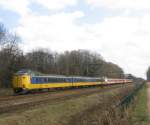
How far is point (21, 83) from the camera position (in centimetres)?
4675

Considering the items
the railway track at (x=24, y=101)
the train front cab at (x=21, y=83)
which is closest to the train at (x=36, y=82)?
the train front cab at (x=21, y=83)

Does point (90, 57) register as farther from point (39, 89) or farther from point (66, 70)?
point (39, 89)

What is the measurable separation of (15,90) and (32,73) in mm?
3296

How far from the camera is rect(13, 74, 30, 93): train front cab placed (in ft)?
153

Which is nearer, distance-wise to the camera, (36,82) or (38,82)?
(36,82)

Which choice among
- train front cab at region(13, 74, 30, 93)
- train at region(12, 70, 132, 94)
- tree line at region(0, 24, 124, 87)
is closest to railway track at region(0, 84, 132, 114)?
A: train front cab at region(13, 74, 30, 93)

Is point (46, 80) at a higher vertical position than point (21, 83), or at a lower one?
higher

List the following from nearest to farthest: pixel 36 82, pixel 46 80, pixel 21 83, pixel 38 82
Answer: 1. pixel 21 83
2. pixel 36 82
3. pixel 38 82
4. pixel 46 80

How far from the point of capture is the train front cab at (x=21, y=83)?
46678 millimetres

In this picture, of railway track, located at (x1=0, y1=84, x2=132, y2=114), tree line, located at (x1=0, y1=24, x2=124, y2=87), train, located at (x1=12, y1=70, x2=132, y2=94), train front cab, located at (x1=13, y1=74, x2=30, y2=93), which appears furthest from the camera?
tree line, located at (x1=0, y1=24, x2=124, y2=87)

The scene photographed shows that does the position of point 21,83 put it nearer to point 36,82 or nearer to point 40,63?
point 36,82

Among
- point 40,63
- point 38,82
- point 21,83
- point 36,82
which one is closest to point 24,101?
point 21,83

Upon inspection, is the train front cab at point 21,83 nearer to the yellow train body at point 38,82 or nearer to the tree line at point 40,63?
the yellow train body at point 38,82

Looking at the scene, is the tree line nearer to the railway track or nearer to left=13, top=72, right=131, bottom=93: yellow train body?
left=13, top=72, right=131, bottom=93: yellow train body
